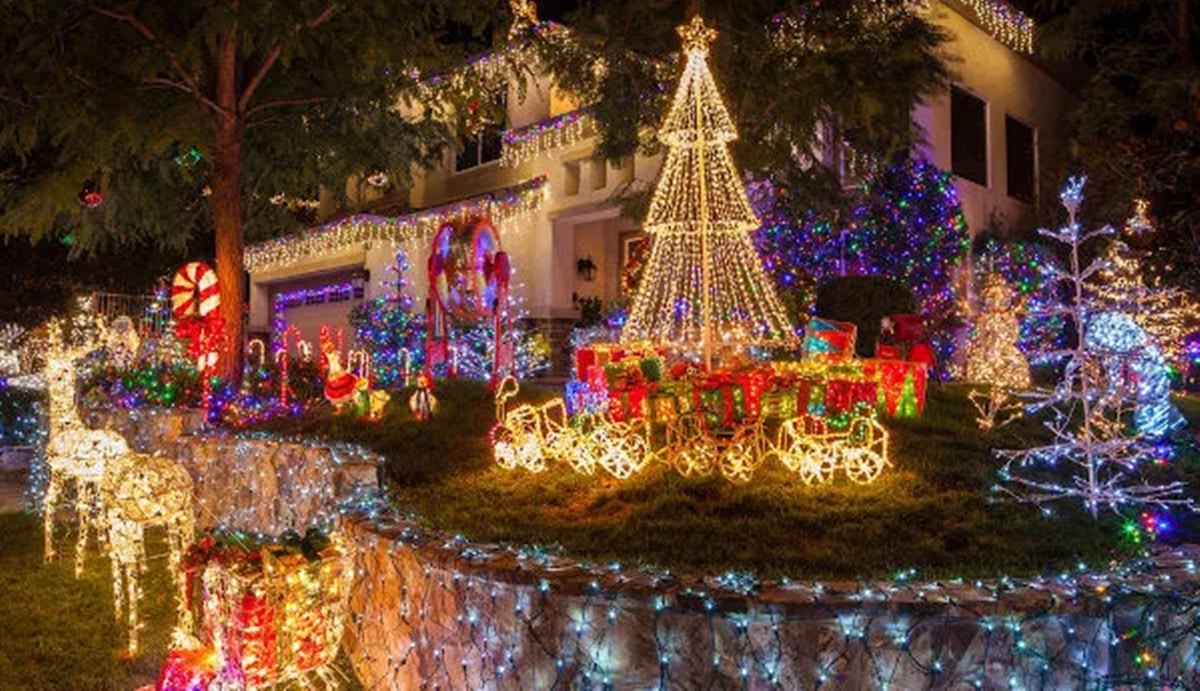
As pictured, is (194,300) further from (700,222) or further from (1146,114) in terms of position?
(1146,114)

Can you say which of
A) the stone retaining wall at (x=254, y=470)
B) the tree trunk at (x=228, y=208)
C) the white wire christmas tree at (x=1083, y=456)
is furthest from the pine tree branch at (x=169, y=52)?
the white wire christmas tree at (x=1083, y=456)

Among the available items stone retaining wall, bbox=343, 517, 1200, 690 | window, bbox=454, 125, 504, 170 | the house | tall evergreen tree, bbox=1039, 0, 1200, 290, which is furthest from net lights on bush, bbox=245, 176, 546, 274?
stone retaining wall, bbox=343, 517, 1200, 690

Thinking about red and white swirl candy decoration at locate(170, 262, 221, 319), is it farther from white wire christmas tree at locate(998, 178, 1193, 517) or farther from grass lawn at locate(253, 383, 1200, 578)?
white wire christmas tree at locate(998, 178, 1193, 517)

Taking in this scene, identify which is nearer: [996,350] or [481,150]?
[996,350]

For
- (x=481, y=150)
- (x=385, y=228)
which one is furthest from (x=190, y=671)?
(x=481, y=150)

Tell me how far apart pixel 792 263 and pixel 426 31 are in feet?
22.3

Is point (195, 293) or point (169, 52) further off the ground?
point (169, 52)

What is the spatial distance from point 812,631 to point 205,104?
1271 cm

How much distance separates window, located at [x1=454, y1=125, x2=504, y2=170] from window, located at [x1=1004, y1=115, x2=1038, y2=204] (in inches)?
433

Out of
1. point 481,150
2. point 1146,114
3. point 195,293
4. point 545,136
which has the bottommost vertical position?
point 195,293

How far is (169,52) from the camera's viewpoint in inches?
505

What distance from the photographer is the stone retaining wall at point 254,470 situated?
7.96 m

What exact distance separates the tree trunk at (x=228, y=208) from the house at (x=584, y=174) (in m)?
4.72

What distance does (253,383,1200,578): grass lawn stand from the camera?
5.74 metres
